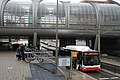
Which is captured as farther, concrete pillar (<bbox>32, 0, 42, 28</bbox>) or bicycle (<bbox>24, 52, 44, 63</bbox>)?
concrete pillar (<bbox>32, 0, 42, 28</bbox>)

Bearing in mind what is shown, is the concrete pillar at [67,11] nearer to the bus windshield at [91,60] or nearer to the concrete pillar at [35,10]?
the concrete pillar at [35,10]

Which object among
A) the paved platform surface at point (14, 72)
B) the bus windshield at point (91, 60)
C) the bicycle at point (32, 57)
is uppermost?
the paved platform surface at point (14, 72)

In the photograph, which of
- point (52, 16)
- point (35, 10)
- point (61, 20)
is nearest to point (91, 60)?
point (61, 20)

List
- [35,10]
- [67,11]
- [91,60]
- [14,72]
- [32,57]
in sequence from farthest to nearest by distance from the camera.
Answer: [67,11] → [35,10] → [91,60] → [32,57] → [14,72]

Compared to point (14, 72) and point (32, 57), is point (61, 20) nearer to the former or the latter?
point (32, 57)

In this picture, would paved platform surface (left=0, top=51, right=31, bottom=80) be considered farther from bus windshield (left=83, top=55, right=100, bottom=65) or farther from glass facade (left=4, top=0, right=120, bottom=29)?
glass facade (left=4, top=0, right=120, bottom=29)

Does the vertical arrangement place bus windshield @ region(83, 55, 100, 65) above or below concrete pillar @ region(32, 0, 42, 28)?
below

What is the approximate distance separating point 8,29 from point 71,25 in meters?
16.1

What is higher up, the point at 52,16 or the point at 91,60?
the point at 52,16

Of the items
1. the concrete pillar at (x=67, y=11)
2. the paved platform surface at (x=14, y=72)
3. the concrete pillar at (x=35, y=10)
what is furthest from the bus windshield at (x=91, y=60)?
the concrete pillar at (x=35, y=10)

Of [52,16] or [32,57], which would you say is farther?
[52,16]

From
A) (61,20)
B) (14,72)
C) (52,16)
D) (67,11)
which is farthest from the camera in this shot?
(67,11)

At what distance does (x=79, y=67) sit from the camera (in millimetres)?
26172

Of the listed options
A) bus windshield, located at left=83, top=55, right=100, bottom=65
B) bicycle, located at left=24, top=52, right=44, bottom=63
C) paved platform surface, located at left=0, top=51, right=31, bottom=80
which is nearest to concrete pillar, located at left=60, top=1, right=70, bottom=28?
bus windshield, located at left=83, top=55, right=100, bottom=65
